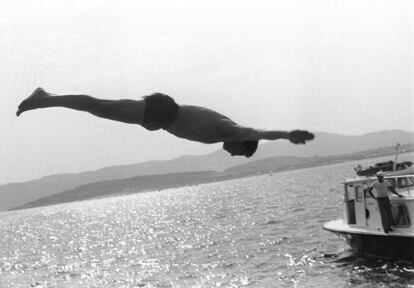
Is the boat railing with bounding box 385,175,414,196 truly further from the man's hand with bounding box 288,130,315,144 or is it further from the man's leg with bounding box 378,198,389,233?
the man's hand with bounding box 288,130,315,144

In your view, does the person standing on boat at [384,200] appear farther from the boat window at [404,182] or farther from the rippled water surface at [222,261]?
the rippled water surface at [222,261]

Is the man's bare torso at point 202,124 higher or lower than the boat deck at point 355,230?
higher

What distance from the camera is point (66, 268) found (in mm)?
43938

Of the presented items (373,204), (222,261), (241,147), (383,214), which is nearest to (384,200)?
(383,214)

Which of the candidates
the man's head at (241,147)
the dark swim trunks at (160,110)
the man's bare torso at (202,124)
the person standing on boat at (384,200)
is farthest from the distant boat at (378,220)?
the dark swim trunks at (160,110)

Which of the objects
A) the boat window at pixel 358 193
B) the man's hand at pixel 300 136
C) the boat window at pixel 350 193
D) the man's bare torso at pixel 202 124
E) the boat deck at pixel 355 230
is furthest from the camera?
the boat window at pixel 350 193

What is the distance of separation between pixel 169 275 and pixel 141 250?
1635cm

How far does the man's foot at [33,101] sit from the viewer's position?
11.5 ft

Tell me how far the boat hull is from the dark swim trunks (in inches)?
898

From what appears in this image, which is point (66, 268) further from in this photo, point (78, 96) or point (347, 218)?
point (78, 96)

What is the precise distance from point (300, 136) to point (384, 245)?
2483 cm

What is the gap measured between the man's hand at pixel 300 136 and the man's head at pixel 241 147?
2.19ft

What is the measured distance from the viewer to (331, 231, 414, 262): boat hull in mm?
24531

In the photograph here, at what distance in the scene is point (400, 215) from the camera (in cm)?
2416
